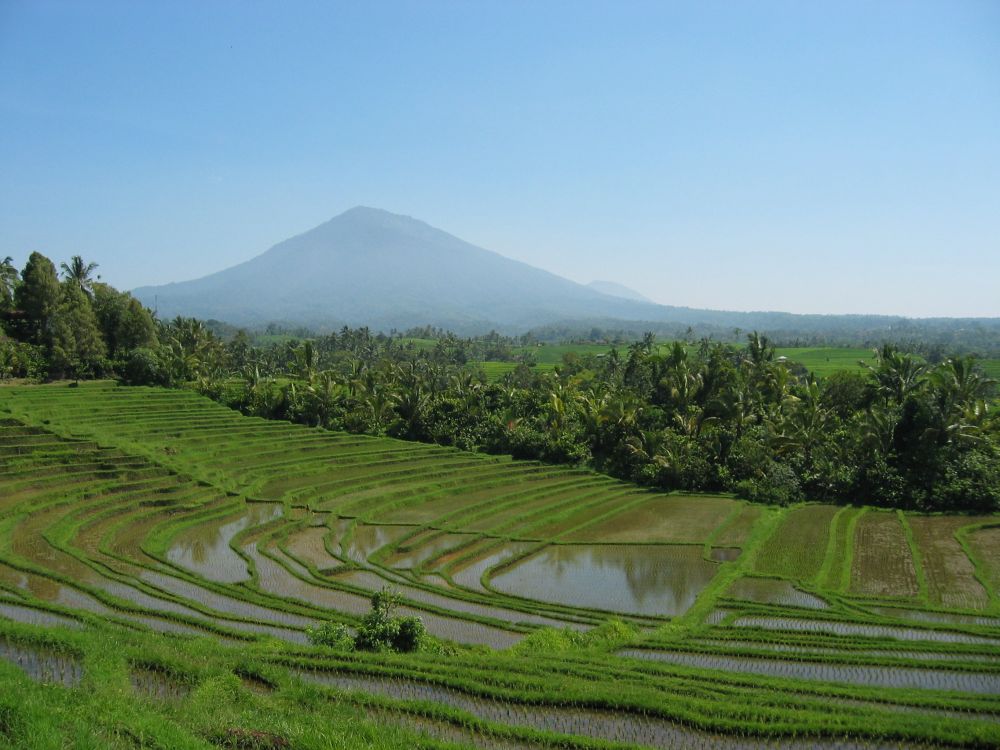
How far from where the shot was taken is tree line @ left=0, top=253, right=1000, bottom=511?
84.7 ft

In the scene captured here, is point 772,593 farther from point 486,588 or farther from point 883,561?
point 486,588

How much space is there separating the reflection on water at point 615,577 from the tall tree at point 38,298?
29.6 m

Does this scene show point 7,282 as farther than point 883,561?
Yes

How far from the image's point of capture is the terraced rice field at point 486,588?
363 inches

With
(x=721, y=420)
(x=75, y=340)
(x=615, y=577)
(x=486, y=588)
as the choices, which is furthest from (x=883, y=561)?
(x=75, y=340)

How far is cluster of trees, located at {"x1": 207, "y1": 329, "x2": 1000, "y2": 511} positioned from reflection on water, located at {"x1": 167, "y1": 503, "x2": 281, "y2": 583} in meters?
12.8

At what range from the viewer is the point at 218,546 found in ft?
62.9

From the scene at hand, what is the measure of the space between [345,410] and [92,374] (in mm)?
13134

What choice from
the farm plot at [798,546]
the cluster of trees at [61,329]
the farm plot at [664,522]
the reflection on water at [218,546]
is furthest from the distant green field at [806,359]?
the reflection on water at [218,546]

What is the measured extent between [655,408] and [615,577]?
57.6 ft

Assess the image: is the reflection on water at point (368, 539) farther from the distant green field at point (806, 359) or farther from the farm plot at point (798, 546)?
the distant green field at point (806, 359)

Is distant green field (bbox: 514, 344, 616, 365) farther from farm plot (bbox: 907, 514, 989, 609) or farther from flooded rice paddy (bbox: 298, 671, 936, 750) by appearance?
flooded rice paddy (bbox: 298, 671, 936, 750)

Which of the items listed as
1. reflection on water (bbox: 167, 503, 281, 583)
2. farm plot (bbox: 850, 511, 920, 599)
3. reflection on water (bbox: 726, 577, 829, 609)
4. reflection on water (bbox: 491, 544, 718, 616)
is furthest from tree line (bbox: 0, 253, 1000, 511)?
reflection on water (bbox: 167, 503, 281, 583)

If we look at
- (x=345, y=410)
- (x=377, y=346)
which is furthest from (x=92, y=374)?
(x=377, y=346)
